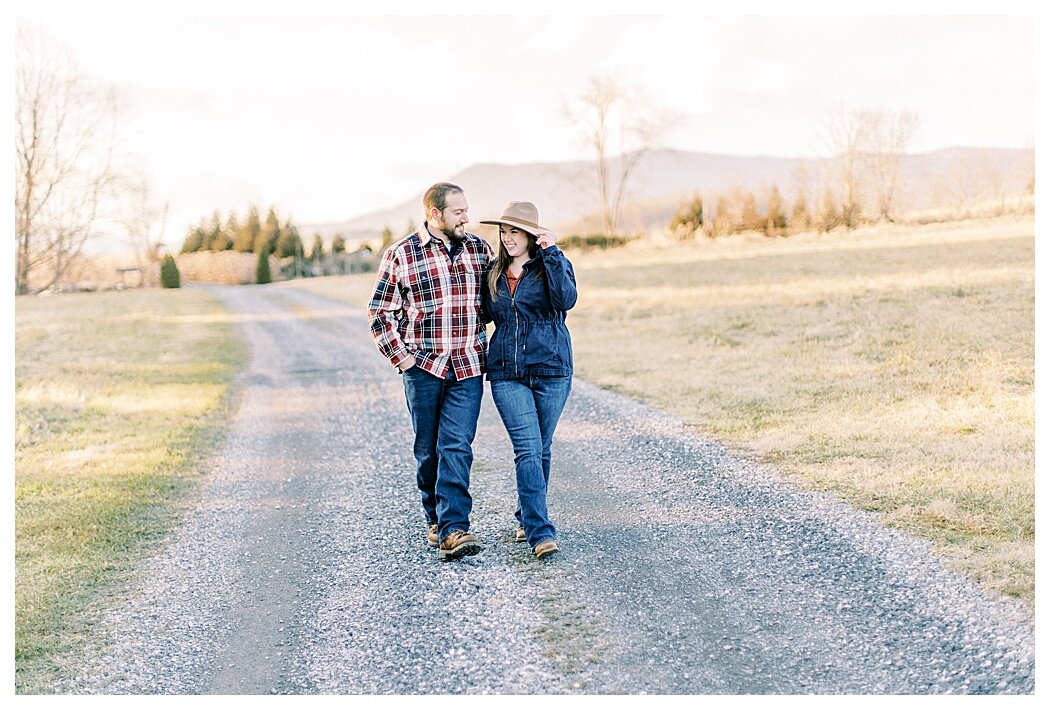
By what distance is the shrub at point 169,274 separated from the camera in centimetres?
4534

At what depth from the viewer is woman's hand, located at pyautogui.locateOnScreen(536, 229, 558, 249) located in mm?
4586

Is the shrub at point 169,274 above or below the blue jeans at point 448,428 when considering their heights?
above

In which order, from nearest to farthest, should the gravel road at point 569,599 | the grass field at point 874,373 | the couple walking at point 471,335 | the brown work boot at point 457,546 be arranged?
1. the gravel road at point 569,599
2. the couple walking at point 471,335
3. the brown work boot at point 457,546
4. the grass field at point 874,373

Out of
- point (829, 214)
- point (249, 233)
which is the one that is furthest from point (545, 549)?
point (249, 233)

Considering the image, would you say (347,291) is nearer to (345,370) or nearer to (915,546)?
(345,370)

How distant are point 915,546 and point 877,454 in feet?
6.46

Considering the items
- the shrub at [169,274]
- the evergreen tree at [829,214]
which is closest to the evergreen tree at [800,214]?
the evergreen tree at [829,214]

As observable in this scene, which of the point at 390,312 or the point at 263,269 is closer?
the point at 390,312

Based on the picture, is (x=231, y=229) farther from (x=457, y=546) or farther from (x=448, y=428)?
(x=457, y=546)

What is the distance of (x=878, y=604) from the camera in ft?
13.5

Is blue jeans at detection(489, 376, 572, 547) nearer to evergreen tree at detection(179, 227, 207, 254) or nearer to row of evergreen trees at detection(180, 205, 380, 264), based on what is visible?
row of evergreen trees at detection(180, 205, 380, 264)

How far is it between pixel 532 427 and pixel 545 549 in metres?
0.69

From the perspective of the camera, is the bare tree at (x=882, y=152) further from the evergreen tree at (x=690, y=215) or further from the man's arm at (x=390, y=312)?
the man's arm at (x=390, y=312)

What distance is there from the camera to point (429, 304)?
15.6 feet
